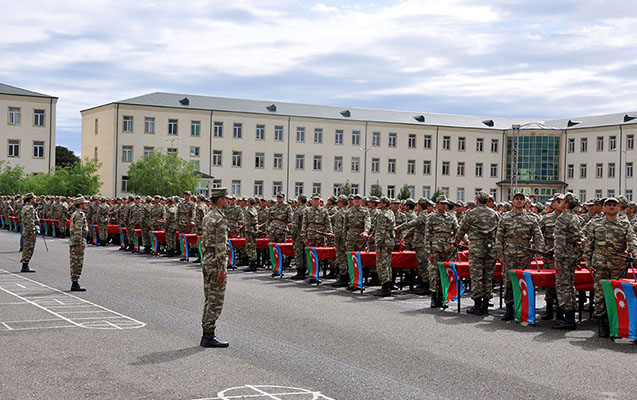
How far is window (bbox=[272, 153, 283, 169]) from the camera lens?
86.6m

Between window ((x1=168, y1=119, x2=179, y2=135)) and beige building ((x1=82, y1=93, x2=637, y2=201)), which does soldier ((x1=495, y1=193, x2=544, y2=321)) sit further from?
window ((x1=168, y1=119, x2=179, y2=135))

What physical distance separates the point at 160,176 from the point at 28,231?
1988 inches

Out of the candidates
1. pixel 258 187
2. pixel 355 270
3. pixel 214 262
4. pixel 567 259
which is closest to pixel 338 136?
pixel 258 187

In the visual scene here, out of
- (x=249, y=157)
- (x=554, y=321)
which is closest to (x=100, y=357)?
(x=554, y=321)

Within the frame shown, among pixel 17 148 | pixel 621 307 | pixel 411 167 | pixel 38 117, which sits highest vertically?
pixel 38 117

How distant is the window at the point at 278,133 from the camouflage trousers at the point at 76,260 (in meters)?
68.6

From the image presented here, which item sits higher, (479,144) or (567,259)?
(479,144)

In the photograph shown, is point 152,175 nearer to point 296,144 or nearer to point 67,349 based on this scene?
point 296,144

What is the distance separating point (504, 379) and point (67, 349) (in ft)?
19.2

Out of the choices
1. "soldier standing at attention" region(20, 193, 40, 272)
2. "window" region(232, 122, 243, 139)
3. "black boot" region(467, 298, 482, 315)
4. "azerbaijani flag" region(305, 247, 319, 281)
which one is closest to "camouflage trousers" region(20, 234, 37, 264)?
"soldier standing at attention" region(20, 193, 40, 272)

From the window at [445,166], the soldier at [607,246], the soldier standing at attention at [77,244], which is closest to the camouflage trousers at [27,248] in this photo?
the soldier standing at attention at [77,244]

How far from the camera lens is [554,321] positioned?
47.0 ft

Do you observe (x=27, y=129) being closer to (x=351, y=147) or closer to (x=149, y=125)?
(x=149, y=125)

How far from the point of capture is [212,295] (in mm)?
11273
